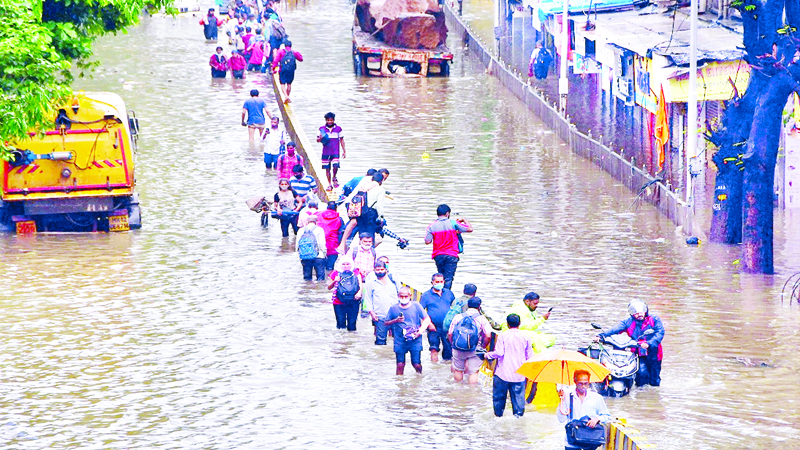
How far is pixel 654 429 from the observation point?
44.3ft

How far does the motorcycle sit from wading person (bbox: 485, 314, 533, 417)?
1131mm

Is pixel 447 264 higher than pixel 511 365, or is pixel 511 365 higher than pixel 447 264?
pixel 447 264

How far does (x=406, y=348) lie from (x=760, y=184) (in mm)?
7705

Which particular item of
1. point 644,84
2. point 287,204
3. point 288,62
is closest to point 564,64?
point 644,84

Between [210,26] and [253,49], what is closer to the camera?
[253,49]

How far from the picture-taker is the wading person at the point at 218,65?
42.7 metres

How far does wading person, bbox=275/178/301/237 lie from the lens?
2245cm

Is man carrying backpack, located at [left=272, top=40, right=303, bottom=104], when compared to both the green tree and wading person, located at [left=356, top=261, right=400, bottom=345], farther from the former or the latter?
wading person, located at [left=356, top=261, right=400, bottom=345]

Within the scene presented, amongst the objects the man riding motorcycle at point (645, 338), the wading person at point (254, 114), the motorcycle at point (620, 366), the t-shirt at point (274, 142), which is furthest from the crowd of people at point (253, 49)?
the motorcycle at point (620, 366)

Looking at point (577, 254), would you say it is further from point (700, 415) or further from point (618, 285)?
point (700, 415)

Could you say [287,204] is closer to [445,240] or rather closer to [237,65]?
[445,240]

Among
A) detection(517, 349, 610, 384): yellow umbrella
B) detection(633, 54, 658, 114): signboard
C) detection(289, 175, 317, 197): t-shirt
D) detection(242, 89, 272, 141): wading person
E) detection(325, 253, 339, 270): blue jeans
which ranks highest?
detection(633, 54, 658, 114): signboard

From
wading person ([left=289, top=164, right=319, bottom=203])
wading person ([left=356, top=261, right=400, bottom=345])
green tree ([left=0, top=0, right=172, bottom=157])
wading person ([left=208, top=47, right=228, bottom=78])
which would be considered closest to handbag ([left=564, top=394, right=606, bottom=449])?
wading person ([left=356, top=261, right=400, bottom=345])

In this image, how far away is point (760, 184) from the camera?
20.7 metres
